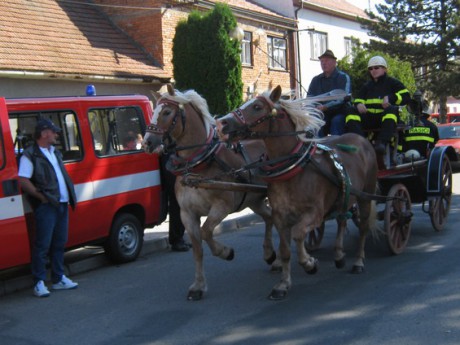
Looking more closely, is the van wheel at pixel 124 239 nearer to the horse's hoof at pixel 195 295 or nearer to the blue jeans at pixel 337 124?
the horse's hoof at pixel 195 295

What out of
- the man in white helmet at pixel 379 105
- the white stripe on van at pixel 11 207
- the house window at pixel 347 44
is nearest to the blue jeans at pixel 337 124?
the man in white helmet at pixel 379 105

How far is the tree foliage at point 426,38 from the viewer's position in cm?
2838

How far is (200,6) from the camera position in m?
20.0

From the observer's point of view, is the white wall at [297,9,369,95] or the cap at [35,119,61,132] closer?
the cap at [35,119,61,132]

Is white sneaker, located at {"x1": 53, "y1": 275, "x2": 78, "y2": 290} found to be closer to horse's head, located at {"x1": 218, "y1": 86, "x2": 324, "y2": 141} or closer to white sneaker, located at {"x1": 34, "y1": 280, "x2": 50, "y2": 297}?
white sneaker, located at {"x1": 34, "y1": 280, "x2": 50, "y2": 297}

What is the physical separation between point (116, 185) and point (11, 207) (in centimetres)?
177

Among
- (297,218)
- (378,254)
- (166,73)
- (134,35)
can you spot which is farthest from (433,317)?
(134,35)

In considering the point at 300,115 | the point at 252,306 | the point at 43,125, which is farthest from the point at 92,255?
the point at 300,115

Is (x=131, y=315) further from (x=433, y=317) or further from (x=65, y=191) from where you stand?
(x=433, y=317)

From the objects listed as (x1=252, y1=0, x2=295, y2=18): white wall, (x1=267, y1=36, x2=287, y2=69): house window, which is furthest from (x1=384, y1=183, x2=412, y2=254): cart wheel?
(x1=252, y1=0, x2=295, y2=18): white wall

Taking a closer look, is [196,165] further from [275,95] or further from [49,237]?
[49,237]

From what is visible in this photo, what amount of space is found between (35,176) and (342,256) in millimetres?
3589

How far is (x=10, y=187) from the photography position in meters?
6.33

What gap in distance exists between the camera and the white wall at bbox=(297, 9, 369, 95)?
84.9 ft
